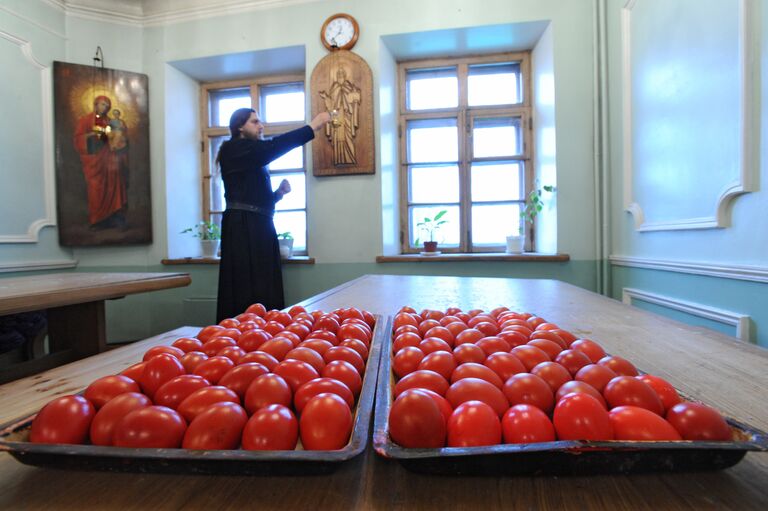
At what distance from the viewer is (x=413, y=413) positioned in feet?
1.29

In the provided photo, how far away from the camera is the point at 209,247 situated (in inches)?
140

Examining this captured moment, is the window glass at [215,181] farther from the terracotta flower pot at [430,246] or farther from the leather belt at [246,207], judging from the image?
the terracotta flower pot at [430,246]

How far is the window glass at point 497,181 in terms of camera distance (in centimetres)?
340

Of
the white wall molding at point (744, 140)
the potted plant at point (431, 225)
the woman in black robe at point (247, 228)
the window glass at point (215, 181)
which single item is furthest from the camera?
the window glass at point (215, 181)

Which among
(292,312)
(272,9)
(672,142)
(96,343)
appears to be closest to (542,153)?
(672,142)

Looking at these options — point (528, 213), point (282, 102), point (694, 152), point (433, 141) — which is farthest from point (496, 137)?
point (282, 102)

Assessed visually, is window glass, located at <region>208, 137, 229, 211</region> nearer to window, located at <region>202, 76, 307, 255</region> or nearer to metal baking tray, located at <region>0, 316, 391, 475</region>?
window, located at <region>202, 76, 307, 255</region>

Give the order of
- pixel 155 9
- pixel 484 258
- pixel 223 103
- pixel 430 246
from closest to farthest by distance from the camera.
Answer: pixel 484 258 < pixel 430 246 < pixel 155 9 < pixel 223 103

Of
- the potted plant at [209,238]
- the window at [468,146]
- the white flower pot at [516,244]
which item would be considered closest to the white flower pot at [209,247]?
the potted plant at [209,238]

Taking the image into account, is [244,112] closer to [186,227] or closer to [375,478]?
[186,227]

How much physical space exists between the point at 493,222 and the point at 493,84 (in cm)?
120

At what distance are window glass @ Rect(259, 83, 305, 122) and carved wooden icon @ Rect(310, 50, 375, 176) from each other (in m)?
0.64

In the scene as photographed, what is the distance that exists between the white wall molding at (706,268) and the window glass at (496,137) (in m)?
1.39

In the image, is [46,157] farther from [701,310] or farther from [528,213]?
[701,310]
